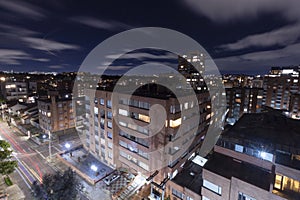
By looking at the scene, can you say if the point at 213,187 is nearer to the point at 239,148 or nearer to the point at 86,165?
the point at 239,148

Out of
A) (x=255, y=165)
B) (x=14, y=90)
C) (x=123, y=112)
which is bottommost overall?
(x=255, y=165)

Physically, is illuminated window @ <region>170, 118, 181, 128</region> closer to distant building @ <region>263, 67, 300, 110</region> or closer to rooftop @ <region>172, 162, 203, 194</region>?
rooftop @ <region>172, 162, 203, 194</region>

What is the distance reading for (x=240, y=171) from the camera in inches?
675

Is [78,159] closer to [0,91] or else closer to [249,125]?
[249,125]

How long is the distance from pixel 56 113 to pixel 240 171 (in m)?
49.1

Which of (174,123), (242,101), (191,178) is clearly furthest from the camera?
(242,101)

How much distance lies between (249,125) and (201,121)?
9939 millimetres

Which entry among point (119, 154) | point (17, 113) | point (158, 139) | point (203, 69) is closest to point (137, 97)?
point (158, 139)

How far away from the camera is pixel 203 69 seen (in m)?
134

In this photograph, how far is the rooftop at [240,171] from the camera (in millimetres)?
15334

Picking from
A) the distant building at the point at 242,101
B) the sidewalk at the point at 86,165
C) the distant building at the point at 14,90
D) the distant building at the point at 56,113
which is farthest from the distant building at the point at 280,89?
the distant building at the point at 14,90

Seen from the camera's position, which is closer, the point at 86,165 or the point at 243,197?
the point at 243,197

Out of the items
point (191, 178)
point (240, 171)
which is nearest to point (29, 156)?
point (191, 178)

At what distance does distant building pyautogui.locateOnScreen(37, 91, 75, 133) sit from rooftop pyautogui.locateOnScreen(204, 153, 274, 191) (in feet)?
150
